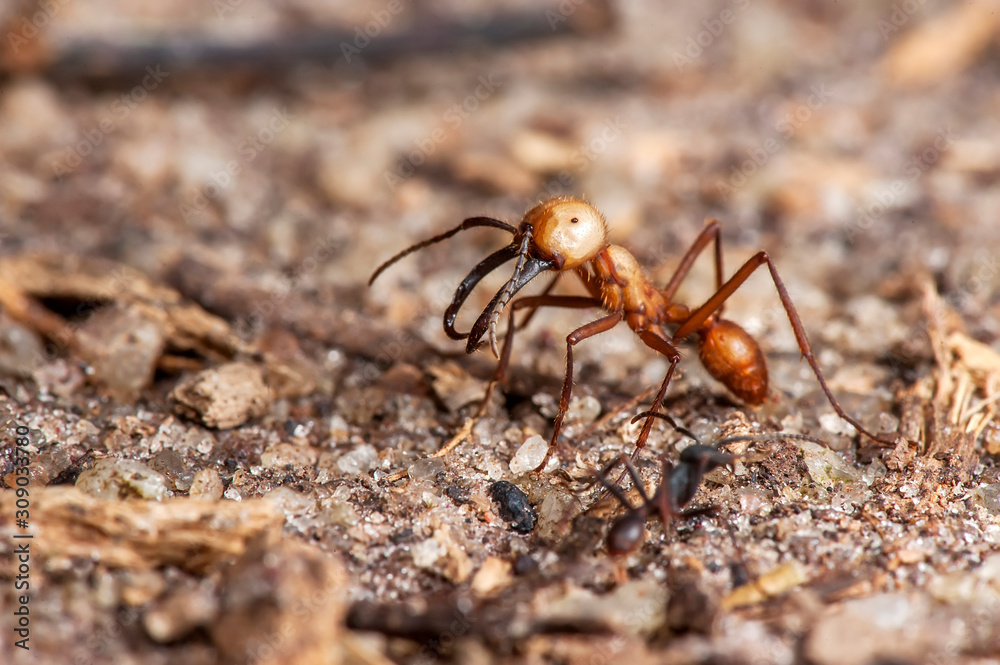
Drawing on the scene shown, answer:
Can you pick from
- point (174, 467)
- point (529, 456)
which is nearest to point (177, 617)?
point (174, 467)

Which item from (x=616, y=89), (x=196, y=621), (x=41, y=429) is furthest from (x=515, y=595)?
(x=616, y=89)

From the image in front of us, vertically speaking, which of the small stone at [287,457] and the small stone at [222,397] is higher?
the small stone at [222,397]

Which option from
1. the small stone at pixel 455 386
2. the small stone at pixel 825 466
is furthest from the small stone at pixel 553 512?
the small stone at pixel 825 466

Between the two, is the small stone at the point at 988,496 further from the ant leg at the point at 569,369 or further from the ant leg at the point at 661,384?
the ant leg at the point at 569,369

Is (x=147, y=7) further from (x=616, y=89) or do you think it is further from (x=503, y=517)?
(x=503, y=517)

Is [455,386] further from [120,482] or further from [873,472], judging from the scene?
[873,472]
